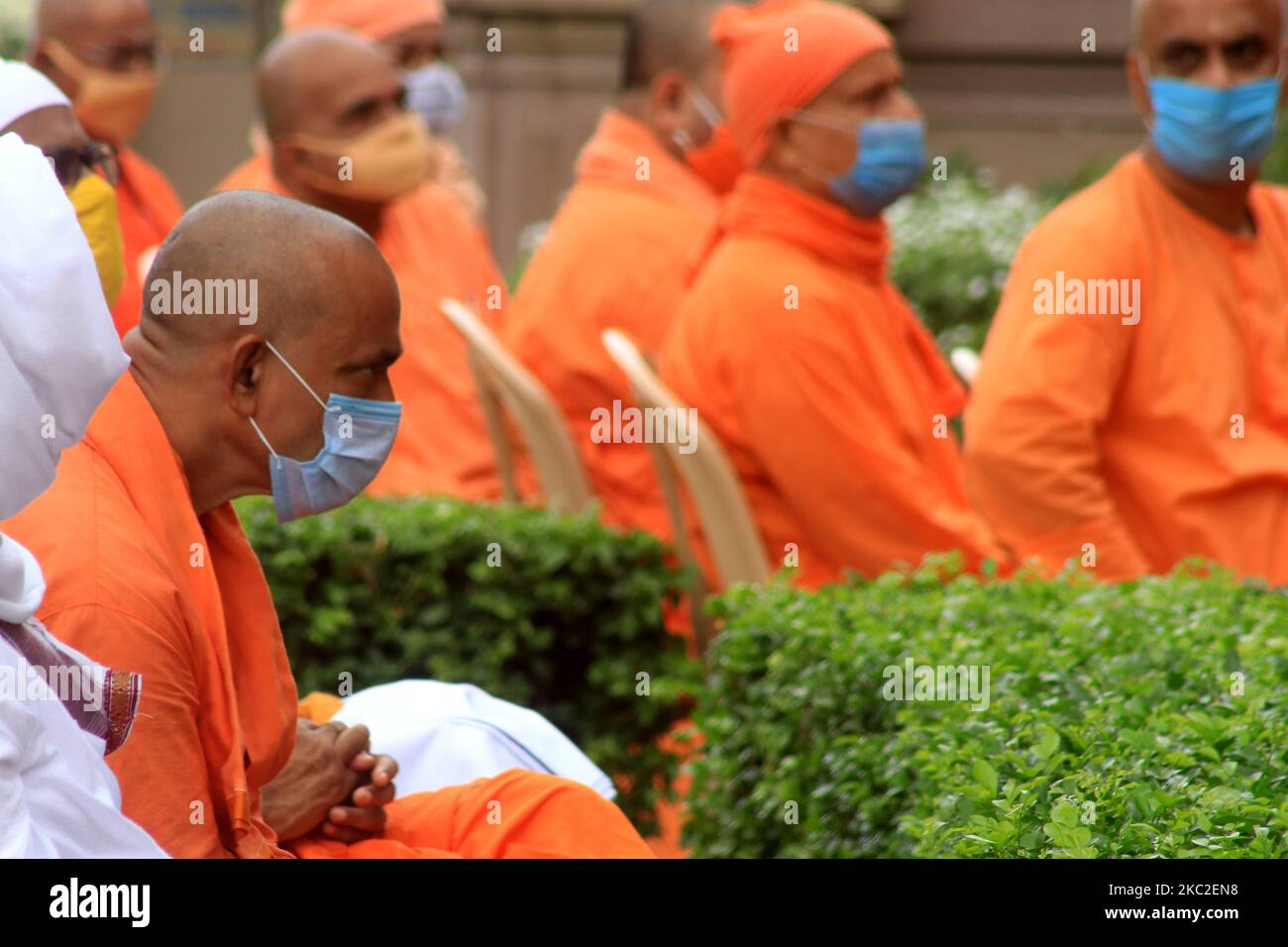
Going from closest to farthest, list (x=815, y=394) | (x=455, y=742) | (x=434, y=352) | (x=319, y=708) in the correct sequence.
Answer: (x=455, y=742) → (x=319, y=708) → (x=815, y=394) → (x=434, y=352)

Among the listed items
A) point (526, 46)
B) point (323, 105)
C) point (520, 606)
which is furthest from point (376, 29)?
point (520, 606)

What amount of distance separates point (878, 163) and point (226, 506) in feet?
10.9

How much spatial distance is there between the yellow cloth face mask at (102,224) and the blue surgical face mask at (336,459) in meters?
1.23

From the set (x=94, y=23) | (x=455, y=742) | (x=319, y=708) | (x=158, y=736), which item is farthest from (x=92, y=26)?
(x=158, y=736)

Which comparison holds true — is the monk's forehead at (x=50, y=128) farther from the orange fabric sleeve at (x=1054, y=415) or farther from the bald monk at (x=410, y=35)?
the bald monk at (x=410, y=35)

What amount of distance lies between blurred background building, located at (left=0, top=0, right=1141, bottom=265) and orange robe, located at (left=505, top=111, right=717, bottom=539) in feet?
16.4

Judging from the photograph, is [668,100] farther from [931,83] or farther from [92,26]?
[931,83]

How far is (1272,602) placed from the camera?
4.03 m

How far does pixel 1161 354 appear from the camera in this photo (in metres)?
5.63

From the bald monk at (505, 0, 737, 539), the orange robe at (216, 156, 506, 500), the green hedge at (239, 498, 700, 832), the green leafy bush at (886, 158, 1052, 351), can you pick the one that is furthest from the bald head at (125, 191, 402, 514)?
the green leafy bush at (886, 158, 1052, 351)

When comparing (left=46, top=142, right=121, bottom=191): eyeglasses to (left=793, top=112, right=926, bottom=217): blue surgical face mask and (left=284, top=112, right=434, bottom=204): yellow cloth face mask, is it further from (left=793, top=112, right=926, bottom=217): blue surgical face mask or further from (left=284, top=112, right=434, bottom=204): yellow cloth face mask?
(left=284, top=112, right=434, bottom=204): yellow cloth face mask
